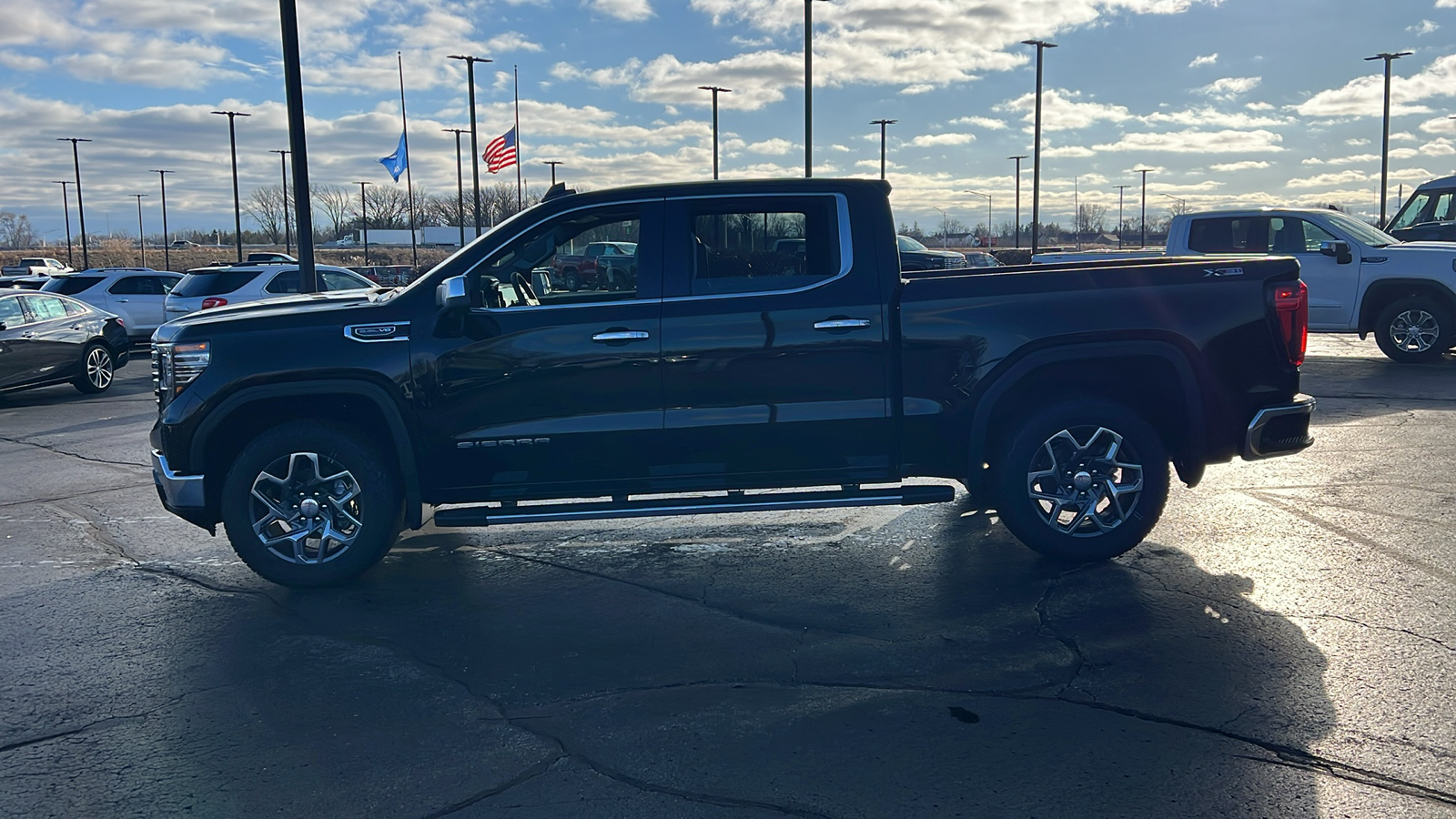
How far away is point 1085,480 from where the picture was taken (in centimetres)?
575

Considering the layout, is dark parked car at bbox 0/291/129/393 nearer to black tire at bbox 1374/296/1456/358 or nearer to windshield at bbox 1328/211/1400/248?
windshield at bbox 1328/211/1400/248

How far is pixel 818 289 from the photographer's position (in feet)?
18.5

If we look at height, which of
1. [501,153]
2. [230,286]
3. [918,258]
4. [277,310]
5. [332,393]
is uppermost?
[501,153]

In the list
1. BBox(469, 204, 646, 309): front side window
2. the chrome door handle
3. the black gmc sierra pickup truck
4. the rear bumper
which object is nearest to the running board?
the black gmc sierra pickup truck

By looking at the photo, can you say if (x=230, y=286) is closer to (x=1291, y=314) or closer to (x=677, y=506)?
(x=677, y=506)

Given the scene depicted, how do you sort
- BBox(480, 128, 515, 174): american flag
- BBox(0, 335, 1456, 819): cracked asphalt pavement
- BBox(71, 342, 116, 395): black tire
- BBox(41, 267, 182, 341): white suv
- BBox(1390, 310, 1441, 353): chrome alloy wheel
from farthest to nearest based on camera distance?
BBox(480, 128, 515, 174): american flag → BBox(41, 267, 182, 341): white suv → BBox(71, 342, 116, 395): black tire → BBox(1390, 310, 1441, 353): chrome alloy wheel → BBox(0, 335, 1456, 819): cracked asphalt pavement

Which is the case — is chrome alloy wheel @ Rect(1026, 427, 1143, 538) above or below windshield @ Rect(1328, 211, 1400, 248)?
below

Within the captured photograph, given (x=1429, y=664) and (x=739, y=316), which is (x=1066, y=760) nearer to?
(x=1429, y=664)

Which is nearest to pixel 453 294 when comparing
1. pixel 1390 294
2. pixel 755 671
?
pixel 755 671

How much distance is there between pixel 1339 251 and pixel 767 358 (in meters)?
11.1

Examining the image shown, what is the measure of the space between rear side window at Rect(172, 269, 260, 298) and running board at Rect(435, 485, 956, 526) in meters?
14.7

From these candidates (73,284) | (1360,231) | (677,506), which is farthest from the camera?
(73,284)

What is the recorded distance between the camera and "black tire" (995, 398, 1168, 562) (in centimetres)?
568

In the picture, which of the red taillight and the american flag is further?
the american flag
